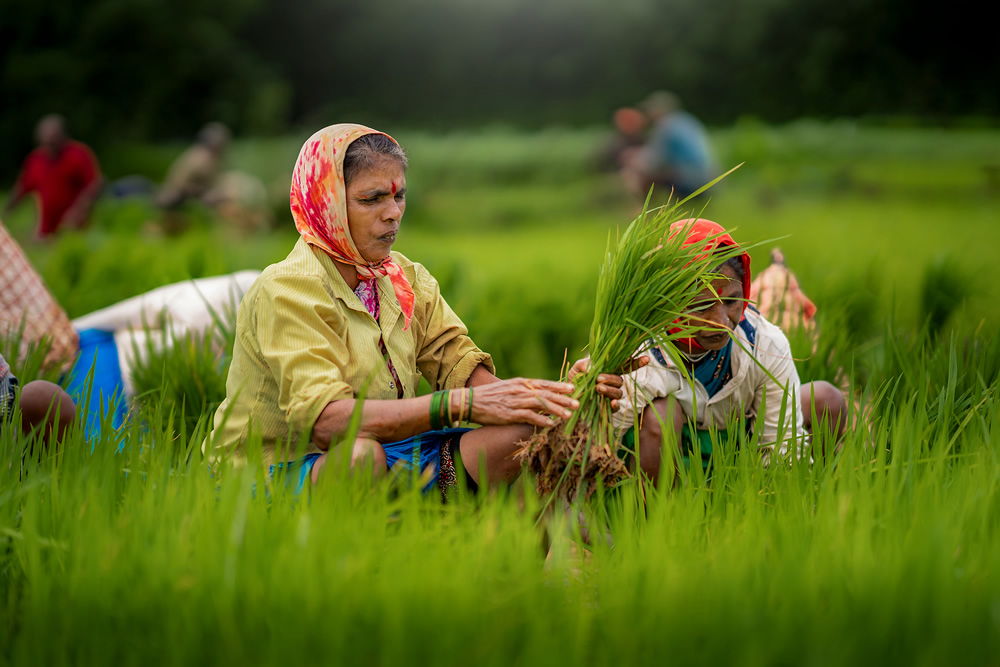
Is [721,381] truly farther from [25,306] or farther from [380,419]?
[25,306]

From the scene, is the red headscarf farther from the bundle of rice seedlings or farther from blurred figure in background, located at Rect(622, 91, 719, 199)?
blurred figure in background, located at Rect(622, 91, 719, 199)

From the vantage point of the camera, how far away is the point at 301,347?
210 cm

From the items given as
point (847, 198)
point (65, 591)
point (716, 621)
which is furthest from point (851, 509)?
point (847, 198)

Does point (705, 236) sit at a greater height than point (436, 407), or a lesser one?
greater

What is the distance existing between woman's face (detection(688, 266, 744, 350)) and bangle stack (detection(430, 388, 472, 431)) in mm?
632

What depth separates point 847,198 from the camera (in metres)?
12.5

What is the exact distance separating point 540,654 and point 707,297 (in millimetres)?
1148

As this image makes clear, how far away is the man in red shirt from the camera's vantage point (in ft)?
30.1

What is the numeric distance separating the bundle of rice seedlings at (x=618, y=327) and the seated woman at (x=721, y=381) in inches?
5.2

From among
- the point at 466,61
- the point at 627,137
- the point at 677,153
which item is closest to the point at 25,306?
the point at 677,153

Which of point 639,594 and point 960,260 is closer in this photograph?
point 639,594

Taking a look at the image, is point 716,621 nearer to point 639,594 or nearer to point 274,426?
point 639,594

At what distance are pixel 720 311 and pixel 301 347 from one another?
41.5 inches

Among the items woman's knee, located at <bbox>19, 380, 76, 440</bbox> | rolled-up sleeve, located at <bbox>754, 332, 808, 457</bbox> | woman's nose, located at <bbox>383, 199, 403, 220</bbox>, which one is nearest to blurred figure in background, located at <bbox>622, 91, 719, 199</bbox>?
rolled-up sleeve, located at <bbox>754, 332, 808, 457</bbox>
